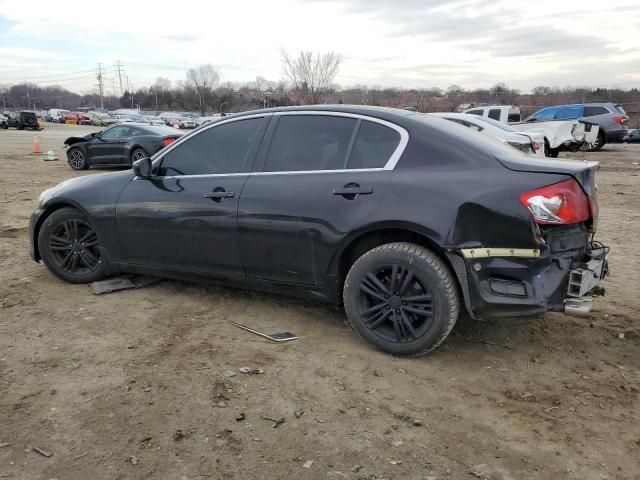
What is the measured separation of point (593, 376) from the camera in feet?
10.9

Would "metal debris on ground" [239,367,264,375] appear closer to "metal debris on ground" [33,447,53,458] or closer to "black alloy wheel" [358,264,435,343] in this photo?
"black alloy wheel" [358,264,435,343]

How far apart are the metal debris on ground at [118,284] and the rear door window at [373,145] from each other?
2425 millimetres

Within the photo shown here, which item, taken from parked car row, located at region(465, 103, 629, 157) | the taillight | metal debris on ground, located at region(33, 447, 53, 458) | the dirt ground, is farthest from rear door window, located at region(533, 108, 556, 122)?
metal debris on ground, located at region(33, 447, 53, 458)

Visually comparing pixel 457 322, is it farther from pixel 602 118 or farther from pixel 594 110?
pixel 594 110

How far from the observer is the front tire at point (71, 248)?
4805 mm

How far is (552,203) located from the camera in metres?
3.09

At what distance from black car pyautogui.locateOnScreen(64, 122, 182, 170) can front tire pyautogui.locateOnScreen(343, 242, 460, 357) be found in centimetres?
1155

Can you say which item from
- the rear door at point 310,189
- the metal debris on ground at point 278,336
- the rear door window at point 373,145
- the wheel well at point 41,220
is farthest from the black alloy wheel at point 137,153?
the rear door window at point 373,145

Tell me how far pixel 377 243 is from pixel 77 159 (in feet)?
45.0

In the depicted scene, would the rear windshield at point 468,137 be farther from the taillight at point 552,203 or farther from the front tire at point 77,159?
the front tire at point 77,159

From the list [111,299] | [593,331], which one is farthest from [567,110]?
[111,299]

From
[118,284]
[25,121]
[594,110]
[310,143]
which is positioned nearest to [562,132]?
[594,110]

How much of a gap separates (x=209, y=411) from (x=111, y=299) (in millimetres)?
2080

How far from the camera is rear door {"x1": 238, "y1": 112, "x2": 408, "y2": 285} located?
3547mm
